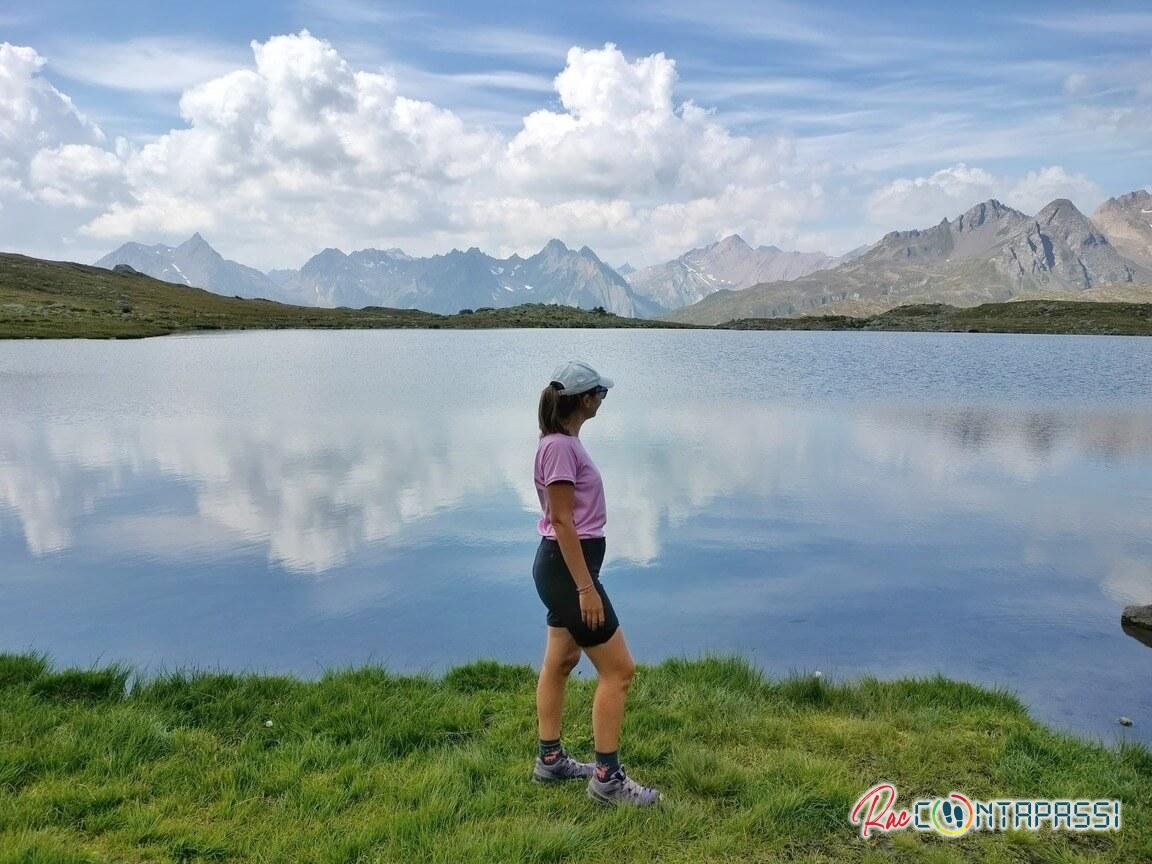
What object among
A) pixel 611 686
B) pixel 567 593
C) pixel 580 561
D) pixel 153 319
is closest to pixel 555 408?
pixel 580 561

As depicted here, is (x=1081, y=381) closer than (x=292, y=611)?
No

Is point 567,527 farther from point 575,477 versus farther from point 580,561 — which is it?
point 575,477

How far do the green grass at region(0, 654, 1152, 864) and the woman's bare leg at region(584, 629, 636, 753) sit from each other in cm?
56

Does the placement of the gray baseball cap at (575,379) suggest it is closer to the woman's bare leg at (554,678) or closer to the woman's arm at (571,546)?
the woman's arm at (571,546)

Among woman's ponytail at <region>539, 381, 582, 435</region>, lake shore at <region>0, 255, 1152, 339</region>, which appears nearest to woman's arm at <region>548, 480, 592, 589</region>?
woman's ponytail at <region>539, 381, 582, 435</region>

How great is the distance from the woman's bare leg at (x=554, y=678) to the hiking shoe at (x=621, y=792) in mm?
569

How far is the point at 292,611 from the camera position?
39.4 feet

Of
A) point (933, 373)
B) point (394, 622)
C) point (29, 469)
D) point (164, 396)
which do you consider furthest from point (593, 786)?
point (933, 373)

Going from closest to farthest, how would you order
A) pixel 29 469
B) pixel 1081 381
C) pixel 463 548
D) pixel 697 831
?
pixel 697 831 < pixel 463 548 < pixel 29 469 < pixel 1081 381

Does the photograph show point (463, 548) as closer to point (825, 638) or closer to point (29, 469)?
point (825, 638)

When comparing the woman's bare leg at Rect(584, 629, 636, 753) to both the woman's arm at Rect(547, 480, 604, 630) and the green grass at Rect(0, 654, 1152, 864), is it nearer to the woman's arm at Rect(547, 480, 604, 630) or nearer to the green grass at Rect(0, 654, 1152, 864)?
the woman's arm at Rect(547, 480, 604, 630)

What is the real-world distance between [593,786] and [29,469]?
21.6 metres

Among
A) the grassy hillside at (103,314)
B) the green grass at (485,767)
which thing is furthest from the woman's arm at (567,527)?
the grassy hillside at (103,314)

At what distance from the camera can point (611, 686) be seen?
641 centimetres
